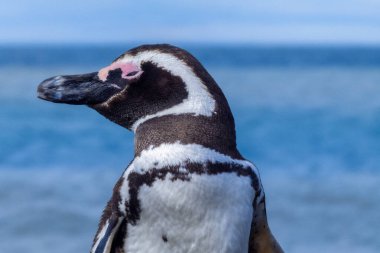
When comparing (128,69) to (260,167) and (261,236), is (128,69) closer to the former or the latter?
(261,236)

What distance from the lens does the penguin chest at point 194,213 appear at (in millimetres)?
2293

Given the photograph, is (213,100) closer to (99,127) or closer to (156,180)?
(156,180)

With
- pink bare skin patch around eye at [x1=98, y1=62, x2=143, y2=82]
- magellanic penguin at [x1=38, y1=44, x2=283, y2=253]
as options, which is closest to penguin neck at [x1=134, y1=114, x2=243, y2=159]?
magellanic penguin at [x1=38, y1=44, x2=283, y2=253]

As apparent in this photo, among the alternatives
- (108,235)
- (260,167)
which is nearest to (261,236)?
(108,235)

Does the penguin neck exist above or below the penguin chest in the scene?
above

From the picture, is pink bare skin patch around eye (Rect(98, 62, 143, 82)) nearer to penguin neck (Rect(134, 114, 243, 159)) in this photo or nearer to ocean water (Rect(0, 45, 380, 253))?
penguin neck (Rect(134, 114, 243, 159))

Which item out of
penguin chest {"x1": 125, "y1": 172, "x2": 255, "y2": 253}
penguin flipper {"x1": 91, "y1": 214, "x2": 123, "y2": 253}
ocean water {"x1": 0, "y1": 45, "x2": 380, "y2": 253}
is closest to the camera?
penguin chest {"x1": 125, "y1": 172, "x2": 255, "y2": 253}

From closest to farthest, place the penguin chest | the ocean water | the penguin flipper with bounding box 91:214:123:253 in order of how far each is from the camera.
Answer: the penguin chest < the penguin flipper with bounding box 91:214:123:253 < the ocean water

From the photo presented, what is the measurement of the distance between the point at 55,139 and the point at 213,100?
15.2m

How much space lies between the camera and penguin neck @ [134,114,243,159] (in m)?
2.33

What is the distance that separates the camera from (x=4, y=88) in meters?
31.4

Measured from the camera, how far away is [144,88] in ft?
7.97

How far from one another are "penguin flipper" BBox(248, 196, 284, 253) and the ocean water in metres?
5.53

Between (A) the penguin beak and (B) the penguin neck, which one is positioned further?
(A) the penguin beak
